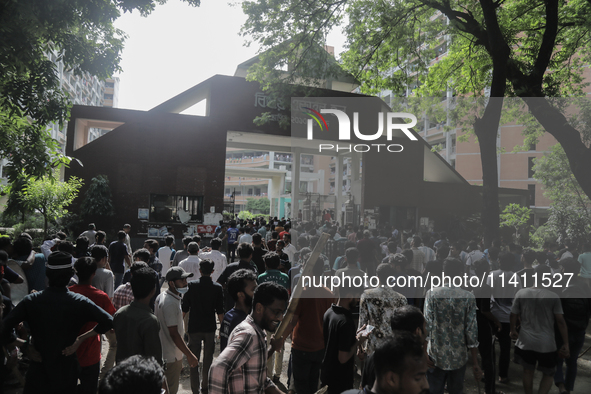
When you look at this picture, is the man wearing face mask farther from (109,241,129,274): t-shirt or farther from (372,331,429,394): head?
(109,241,129,274): t-shirt

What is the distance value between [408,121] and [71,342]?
20.0 feet

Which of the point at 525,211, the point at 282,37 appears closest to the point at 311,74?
the point at 282,37

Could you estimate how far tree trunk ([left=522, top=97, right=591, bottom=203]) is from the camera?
7.02m

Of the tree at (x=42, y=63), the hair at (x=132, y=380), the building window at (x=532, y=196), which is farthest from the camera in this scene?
the building window at (x=532, y=196)

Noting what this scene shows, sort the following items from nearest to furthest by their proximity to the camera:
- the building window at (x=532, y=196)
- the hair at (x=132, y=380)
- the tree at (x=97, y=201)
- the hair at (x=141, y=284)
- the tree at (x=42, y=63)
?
the hair at (x=132, y=380) → the hair at (x=141, y=284) → the tree at (x=42, y=63) → the building window at (x=532, y=196) → the tree at (x=97, y=201)

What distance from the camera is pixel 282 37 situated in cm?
943

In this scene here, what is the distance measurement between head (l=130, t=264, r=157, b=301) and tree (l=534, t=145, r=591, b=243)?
11.3 m

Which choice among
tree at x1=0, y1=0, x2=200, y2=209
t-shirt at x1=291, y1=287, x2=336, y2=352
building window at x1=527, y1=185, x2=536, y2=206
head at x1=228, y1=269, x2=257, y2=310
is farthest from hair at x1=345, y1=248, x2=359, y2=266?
building window at x1=527, y1=185, x2=536, y2=206

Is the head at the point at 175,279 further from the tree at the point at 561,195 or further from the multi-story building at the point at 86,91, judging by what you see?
the multi-story building at the point at 86,91

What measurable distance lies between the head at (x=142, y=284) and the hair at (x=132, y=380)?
65.0 inches

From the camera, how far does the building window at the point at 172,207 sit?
59.4ft

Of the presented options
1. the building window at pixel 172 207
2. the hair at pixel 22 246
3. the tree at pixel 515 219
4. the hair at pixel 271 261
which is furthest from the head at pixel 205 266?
the building window at pixel 172 207

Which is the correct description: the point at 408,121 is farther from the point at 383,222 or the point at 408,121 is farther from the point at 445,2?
the point at 383,222

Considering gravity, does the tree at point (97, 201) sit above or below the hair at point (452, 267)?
above
